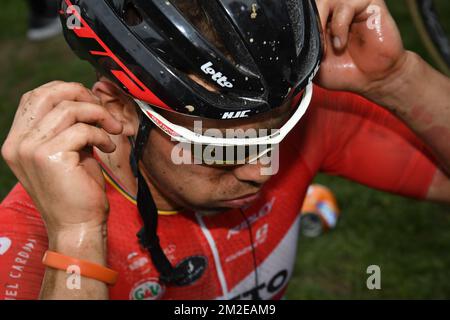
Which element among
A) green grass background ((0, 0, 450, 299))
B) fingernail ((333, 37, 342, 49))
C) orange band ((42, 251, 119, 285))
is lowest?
green grass background ((0, 0, 450, 299))

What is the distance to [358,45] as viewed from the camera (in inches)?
110

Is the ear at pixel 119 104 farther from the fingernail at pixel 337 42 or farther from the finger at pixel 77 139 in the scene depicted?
the fingernail at pixel 337 42

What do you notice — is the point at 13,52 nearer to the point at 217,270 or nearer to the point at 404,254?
the point at 404,254

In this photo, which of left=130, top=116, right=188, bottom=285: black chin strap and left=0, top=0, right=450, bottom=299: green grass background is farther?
left=0, top=0, right=450, bottom=299: green grass background

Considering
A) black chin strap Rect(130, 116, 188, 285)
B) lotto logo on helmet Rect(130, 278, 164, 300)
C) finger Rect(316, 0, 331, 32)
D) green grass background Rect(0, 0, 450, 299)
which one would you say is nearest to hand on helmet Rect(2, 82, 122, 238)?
black chin strap Rect(130, 116, 188, 285)

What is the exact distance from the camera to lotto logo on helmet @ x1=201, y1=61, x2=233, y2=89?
2113 mm

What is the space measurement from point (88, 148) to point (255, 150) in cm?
61

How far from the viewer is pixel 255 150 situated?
2.35 m

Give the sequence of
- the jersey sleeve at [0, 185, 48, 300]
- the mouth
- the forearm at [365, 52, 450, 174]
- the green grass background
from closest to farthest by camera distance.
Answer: the jersey sleeve at [0, 185, 48, 300] < the mouth < the forearm at [365, 52, 450, 174] < the green grass background

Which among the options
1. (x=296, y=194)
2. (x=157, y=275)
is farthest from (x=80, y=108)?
(x=296, y=194)

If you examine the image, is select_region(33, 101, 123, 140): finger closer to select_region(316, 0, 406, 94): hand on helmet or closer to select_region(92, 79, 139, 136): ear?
select_region(92, 79, 139, 136): ear

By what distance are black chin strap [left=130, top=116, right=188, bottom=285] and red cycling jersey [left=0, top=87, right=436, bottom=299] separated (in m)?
0.11

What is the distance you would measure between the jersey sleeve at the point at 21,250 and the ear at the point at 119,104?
50 centimetres

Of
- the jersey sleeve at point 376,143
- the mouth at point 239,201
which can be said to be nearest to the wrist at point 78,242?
the mouth at point 239,201
